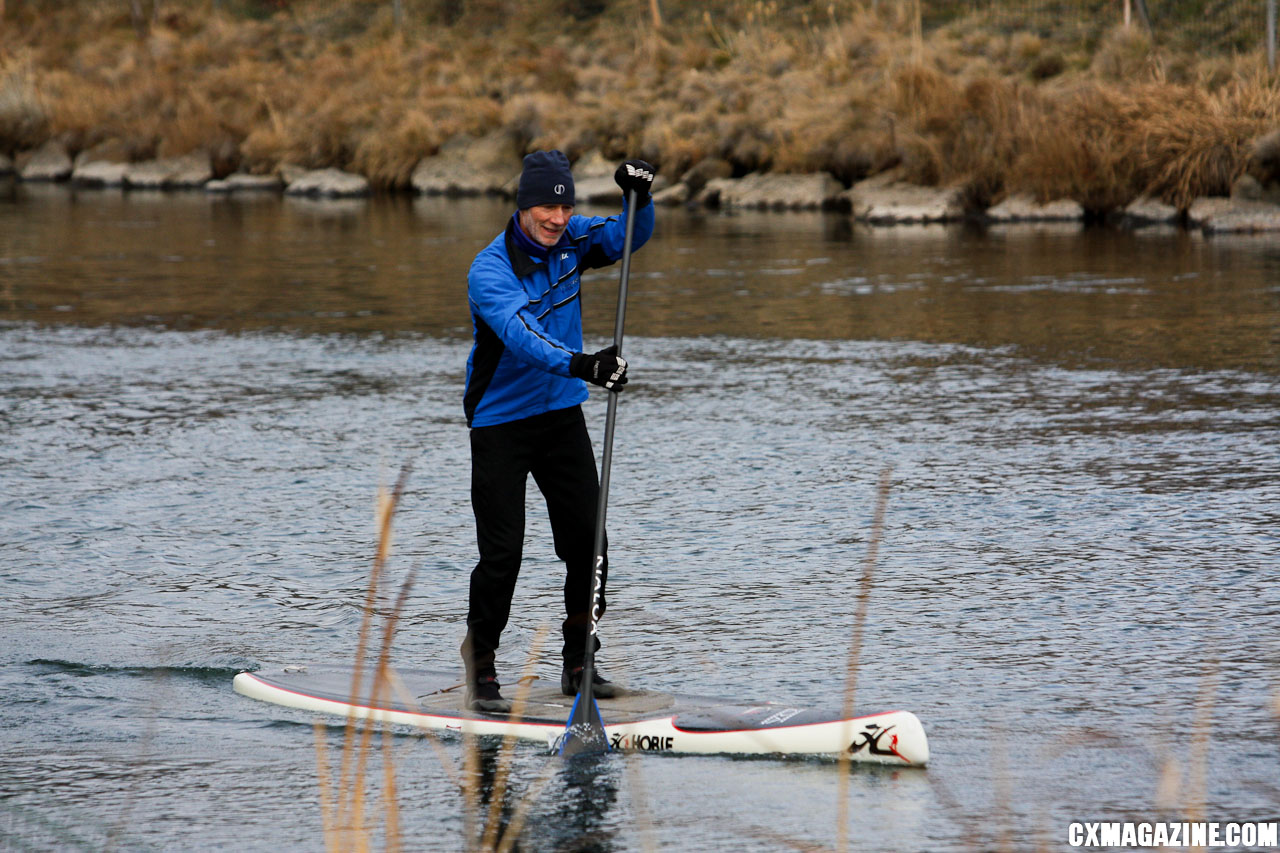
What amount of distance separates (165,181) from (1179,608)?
37643mm

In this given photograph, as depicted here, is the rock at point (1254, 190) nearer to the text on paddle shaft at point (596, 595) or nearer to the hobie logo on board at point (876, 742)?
the text on paddle shaft at point (596, 595)

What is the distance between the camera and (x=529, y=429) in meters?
5.56

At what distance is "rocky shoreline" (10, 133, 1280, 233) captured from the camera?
931 inches

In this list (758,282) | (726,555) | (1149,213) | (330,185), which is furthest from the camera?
(330,185)

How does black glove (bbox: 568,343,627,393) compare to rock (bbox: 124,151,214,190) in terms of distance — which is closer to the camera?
black glove (bbox: 568,343,627,393)

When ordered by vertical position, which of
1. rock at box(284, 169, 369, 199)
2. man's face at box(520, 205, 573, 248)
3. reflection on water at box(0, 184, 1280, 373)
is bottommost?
reflection on water at box(0, 184, 1280, 373)

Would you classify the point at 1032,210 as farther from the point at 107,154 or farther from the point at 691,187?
the point at 107,154

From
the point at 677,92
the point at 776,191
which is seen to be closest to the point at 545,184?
the point at 776,191

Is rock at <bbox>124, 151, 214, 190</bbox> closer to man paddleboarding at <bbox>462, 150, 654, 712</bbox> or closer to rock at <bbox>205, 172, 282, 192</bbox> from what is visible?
rock at <bbox>205, 172, 282, 192</bbox>

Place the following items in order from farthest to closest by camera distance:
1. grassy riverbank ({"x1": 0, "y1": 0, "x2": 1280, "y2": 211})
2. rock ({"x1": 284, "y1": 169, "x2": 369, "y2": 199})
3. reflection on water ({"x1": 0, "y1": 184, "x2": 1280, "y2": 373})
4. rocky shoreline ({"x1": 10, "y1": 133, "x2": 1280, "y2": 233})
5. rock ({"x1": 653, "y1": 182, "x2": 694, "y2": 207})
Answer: rock ({"x1": 284, "y1": 169, "x2": 369, "y2": 199}) → rock ({"x1": 653, "y1": 182, "x2": 694, "y2": 207}) → grassy riverbank ({"x1": 0, "y1": 0, "x2": 1280, "y2": 211}) → rocky shoreline ({"x1": 10, "y1": 133, "x2": 1280, "y2": 233}) → reflection on water ({"x1": 0, "y1": 184, "x2": 1280, "y2": 373})

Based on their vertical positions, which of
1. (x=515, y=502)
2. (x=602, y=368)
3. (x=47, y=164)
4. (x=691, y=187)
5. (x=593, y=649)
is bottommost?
(x=593, y=649)

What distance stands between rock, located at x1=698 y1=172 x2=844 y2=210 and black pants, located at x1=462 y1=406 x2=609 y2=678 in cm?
2476

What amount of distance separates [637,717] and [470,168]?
1285 inches

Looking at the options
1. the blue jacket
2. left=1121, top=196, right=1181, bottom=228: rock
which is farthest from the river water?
left=1121, top=196, right=1181, bottom=228: rock
